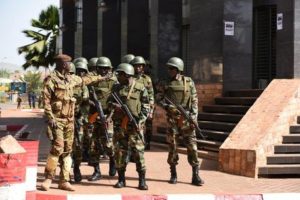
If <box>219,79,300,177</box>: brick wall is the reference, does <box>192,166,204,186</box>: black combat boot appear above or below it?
below

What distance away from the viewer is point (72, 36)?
986 inches

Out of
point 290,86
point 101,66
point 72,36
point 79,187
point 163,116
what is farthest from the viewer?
point 72,36

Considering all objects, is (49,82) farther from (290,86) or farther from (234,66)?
(234,66)

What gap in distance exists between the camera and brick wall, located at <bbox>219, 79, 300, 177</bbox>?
836 centimetres

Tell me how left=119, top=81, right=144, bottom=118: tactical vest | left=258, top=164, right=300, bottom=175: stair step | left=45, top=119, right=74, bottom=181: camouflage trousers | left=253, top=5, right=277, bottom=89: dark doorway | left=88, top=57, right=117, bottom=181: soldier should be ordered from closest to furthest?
left=45, top=119, right=74, bottom=181: camouflage trousers
left=119, top=81, right=144, bottom=118: tactical vest
left=88, top=57, right=117, bottom=181: soldier
left=258, top=164, right=300, bottom=175: stair step
left=253, top=5, right=277, bottom=89: dark doorway

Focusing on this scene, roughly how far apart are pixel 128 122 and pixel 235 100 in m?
5.41

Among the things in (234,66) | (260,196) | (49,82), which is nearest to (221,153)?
(260,196)

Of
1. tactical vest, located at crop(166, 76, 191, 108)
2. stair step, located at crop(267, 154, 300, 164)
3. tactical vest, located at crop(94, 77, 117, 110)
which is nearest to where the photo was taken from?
tactical vest, located at crop(166, 76, 191, 108)

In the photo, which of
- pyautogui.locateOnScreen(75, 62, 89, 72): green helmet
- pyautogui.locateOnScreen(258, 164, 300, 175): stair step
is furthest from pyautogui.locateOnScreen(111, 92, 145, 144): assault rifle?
pyautogui.locateOnScreen(258, 164, 300, 175): stair step

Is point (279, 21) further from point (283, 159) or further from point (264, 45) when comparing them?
point (283, 159)

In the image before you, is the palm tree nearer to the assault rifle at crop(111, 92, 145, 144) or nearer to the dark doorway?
the dark doorway

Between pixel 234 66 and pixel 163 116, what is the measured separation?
246cm

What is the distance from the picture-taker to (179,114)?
7562 millimetres

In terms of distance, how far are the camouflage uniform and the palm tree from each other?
82.2 feet
